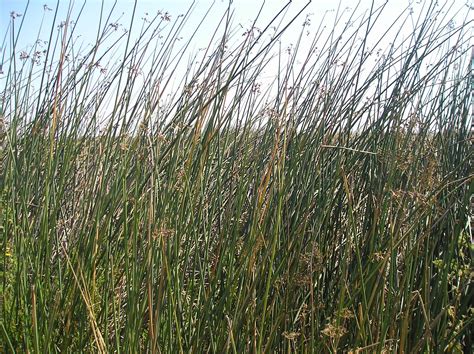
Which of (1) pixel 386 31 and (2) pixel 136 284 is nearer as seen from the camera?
(2) pixel 136 284

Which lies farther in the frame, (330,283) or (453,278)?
(453,278)

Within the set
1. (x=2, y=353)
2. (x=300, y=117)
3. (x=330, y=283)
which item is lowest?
(x=2, y=353)

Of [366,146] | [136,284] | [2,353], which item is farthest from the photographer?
[366,146]

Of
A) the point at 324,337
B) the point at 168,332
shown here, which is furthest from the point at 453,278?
the point at 168,332

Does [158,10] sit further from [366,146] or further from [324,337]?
[324,337]

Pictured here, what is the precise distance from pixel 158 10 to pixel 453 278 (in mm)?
1309

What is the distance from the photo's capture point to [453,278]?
1.83 m

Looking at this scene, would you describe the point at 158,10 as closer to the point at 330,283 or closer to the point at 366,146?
the point at 366,146

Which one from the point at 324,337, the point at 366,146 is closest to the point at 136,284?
the point at 324,337

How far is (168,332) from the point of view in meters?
1.45

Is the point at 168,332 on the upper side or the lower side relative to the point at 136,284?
lower

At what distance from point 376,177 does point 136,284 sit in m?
0.87

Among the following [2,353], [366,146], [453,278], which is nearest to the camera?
[2,353]

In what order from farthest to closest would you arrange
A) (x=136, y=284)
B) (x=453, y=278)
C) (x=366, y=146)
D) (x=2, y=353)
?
(x=366, y=146)
(x=453, y=278)
(x=2, y=353)
(x=136, y=284)
